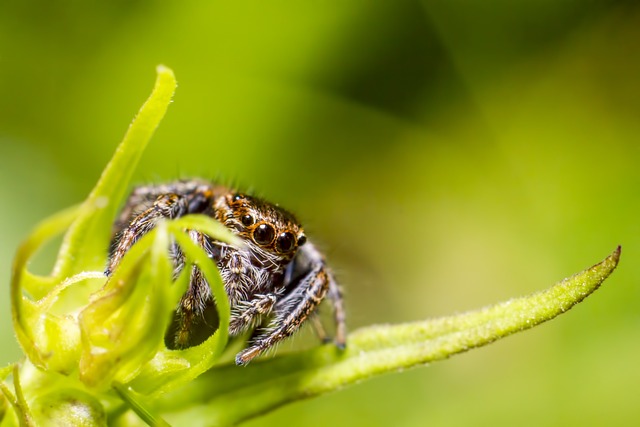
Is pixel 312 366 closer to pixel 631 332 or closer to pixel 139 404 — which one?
pixel 139 404

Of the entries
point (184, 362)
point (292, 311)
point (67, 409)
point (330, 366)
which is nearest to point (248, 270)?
point (292, 311)

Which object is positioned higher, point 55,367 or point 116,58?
point 55,367

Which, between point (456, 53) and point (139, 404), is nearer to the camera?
point (139, 404)

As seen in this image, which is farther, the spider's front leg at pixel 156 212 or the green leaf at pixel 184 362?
the spider's front leg at pixel 156 212

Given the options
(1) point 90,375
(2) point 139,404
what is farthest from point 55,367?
(2) point 139,404

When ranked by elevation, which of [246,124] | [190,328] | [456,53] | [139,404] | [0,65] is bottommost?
[0,65]

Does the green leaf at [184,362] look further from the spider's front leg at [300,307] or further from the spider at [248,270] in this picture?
the spider's front leg at [300,307]

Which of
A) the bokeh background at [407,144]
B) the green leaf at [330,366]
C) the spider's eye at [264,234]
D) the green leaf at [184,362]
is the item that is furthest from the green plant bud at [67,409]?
the bokeh background at [407,144]

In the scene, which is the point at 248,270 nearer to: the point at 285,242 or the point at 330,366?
the point at 285,242
